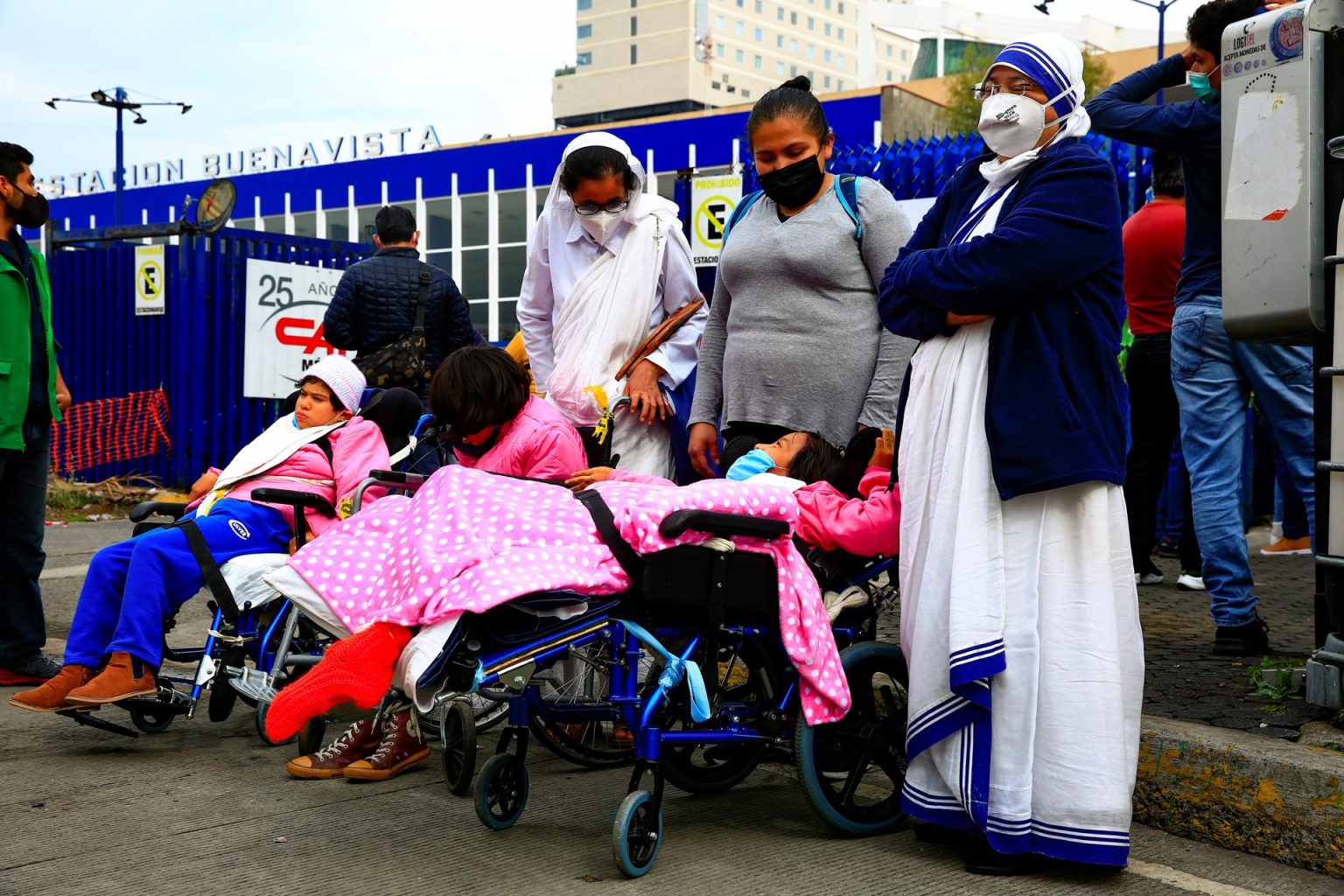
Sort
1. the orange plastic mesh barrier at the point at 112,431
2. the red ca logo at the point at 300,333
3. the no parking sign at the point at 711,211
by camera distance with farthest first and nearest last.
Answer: the orange plastic mesh barrier at the point at 112,431 < the red ca logo at the point at 300,333 < the no parking sign at the point at 711,211

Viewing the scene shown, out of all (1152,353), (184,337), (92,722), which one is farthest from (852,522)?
(184,337)

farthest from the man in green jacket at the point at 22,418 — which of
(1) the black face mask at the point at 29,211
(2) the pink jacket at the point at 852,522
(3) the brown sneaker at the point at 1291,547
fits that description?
(3) the brown sneaker at the point at 1291,547

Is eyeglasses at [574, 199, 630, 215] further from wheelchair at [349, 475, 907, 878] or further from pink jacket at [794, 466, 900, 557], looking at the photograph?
wheelchair at [349, 475, 907, 878]

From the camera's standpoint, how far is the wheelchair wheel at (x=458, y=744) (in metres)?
3.48

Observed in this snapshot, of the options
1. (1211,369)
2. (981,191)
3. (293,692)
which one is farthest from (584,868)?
(1211,369)

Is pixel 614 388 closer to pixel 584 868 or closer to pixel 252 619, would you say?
pixel 252 619

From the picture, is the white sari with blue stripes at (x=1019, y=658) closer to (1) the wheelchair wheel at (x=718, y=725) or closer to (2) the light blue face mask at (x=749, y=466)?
(1) the wheelchair wheel at (x=718, y=725)

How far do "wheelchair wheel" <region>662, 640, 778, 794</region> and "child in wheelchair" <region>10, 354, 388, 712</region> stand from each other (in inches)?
66.0

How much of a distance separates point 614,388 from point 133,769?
203 centimetres

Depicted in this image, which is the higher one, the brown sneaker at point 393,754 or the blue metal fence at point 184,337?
the blue metal fence at point 184,337

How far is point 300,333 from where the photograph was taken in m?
12.8

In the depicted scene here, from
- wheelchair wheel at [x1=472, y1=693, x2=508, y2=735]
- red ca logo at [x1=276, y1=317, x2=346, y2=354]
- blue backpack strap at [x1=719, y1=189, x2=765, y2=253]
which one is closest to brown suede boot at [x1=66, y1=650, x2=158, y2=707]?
wheelchair wheel at [x1=472, y1=693, x2=508, y2=735]

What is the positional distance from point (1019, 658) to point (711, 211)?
5159 mm

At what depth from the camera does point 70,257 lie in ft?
43.6
